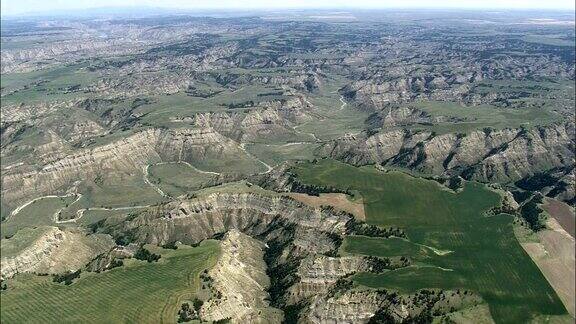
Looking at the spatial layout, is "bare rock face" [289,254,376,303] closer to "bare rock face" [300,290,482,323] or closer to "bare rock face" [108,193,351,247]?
"bare rock face" [300,290,482,323]

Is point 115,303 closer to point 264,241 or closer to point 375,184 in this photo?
point 264,241

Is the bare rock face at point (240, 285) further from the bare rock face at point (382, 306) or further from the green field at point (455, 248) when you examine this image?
the green field at point (455, 248)

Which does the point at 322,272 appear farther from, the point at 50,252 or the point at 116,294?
the point at 50,252

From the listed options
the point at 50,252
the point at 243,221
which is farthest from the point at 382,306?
the point at 50,252

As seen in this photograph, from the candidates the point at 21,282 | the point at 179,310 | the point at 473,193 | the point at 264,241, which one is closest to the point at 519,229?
the point at 473,193

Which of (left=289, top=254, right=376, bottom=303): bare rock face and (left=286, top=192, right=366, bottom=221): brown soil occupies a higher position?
(left=289, top=254, right=376, bottom=303): bare rock face

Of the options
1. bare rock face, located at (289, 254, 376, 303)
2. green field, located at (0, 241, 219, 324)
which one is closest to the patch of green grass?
green field, located at (0, 241, 219, 324)

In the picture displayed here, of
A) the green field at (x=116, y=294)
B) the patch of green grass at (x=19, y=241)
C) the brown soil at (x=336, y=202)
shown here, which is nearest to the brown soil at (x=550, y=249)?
the brown soil at (x=336, y=202)
